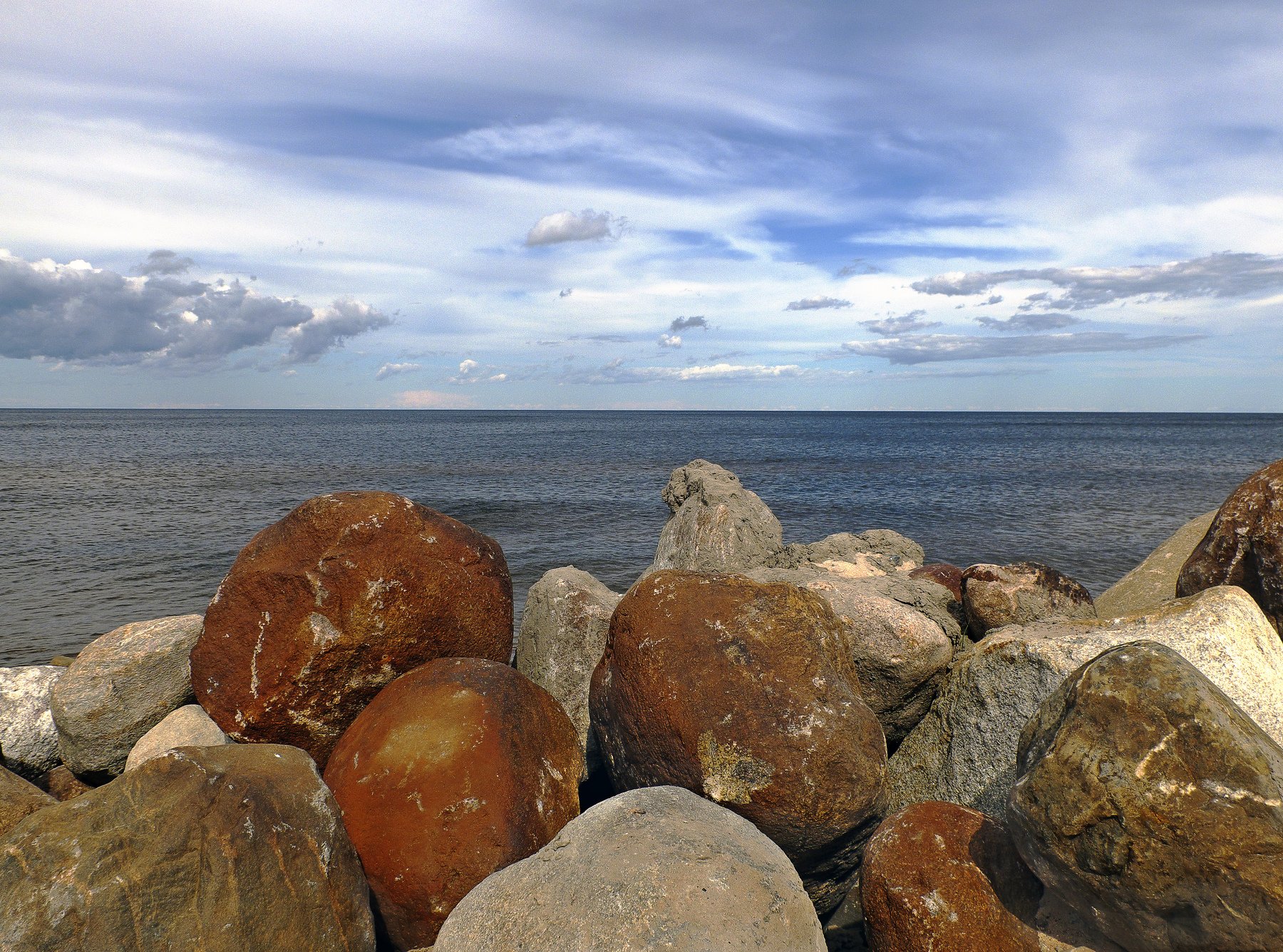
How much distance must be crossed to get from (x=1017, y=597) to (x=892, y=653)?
5.54ft

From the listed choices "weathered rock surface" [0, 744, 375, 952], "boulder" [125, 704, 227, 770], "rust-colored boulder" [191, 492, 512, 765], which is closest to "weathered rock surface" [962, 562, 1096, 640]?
"rust-colored boulder" [191, 492, 512, 765]

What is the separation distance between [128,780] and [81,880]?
54 cm

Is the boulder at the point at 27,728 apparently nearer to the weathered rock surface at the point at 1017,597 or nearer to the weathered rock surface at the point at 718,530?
the weathered rock surface at the point at 718,530

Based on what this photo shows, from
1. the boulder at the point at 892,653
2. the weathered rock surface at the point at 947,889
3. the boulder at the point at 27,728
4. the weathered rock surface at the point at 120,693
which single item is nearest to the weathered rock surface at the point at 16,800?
the weathered rock surface at the point at 120,693

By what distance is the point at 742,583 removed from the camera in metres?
5.64

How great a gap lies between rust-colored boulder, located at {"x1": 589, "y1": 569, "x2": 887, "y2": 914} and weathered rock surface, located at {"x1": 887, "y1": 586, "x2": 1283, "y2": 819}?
94cm

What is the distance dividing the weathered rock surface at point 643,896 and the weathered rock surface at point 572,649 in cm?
265

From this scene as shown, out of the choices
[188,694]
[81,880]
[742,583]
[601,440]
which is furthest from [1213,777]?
[601,440]

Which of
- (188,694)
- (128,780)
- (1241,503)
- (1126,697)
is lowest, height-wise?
(188,694)

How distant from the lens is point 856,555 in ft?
30.4

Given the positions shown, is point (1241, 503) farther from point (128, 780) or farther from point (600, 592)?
point (128, 780)

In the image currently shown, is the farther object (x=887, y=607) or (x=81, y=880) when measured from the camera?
(x=887, y=607)

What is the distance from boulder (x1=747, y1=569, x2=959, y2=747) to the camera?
635 cm

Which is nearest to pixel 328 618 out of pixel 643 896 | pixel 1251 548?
pixel 643 896
